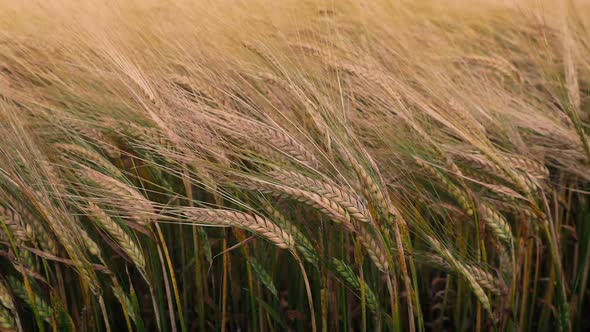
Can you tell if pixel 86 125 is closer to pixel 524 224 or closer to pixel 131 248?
pixel 131 248

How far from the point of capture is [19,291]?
110 centimetres

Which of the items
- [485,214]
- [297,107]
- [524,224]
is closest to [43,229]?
[297,107]

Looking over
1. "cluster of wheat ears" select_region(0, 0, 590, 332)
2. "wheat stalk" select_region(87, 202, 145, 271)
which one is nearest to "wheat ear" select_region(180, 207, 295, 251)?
"cluster of wheat ears" select_region(0, 0, 590, 332)

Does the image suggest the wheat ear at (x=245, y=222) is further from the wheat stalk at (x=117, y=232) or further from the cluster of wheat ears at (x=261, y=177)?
the wheat stalk at (x=117, y=232)

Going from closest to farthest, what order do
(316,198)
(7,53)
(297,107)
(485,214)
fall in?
(316,198) < (485,214) < (297,107) < (7,53)

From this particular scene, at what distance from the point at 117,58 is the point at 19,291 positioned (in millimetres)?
459

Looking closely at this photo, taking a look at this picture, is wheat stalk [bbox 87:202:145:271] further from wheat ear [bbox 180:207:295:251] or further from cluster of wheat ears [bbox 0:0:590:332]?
wheat ear [bbox 180:207:295:251]

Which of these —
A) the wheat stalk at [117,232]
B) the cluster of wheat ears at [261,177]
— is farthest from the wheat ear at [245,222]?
the wheat stalk at [117,232]

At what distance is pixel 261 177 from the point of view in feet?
3.42

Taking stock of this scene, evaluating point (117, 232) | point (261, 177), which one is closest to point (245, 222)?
point (261, 177)

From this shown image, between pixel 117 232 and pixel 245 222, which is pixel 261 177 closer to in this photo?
pixel 245 222

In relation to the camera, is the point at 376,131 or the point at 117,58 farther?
the point at 376,131

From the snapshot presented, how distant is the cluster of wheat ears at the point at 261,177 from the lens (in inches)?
41.1

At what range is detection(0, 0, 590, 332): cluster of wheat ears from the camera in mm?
1044
